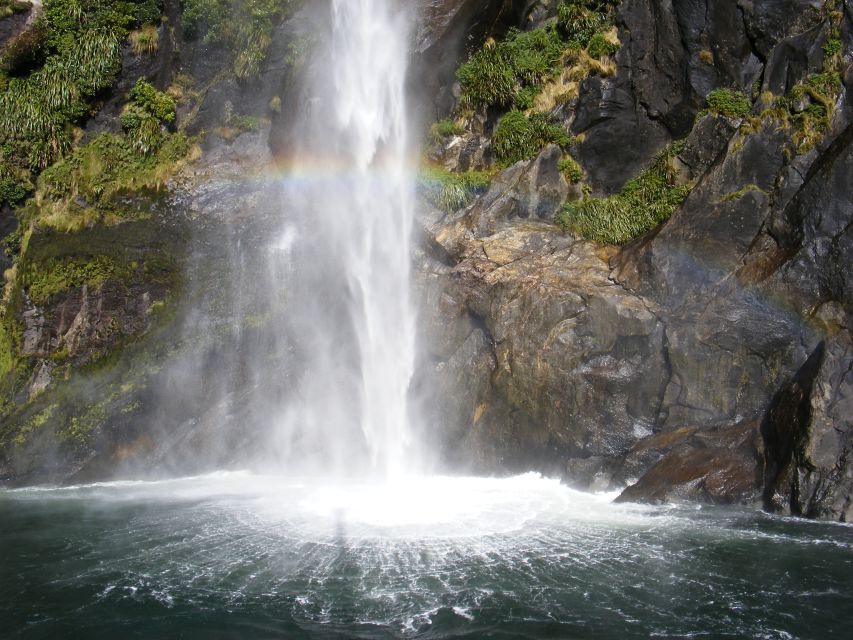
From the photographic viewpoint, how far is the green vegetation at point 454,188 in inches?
824

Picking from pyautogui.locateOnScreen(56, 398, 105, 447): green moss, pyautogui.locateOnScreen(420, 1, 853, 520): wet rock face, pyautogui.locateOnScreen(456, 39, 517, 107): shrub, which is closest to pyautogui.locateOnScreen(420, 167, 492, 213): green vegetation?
pyautogui.locateOnScreen(420, 1, 853, 520): wet rock face

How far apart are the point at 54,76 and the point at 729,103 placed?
23.6 meters

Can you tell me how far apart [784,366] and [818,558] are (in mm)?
5580

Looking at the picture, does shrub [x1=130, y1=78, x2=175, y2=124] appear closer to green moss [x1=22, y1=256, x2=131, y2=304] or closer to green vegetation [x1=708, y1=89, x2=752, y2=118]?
green moss [x1=22, y1=256, x2=131, y2=304]

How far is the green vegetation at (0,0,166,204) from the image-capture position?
25.2 m

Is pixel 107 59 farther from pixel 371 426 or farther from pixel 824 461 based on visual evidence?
pixel 824 461

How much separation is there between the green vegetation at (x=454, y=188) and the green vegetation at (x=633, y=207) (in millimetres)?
2808

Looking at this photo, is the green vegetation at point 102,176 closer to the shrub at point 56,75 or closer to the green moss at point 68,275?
the shrub at point 56,75

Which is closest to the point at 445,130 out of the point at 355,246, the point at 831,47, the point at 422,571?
the point at 355,246

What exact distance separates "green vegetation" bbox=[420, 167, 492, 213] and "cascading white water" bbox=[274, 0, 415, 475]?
776 mm

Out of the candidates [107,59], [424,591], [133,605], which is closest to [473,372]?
[424,591]

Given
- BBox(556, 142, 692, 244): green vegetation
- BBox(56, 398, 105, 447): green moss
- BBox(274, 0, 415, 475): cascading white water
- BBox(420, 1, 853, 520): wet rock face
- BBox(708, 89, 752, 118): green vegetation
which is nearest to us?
BBox(420, 1, 853, 520): wet rock face

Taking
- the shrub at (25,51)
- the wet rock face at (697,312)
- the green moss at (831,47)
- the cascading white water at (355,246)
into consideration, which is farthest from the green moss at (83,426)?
the green moss at (831,47)

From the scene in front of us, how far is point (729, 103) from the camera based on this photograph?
1994cm
